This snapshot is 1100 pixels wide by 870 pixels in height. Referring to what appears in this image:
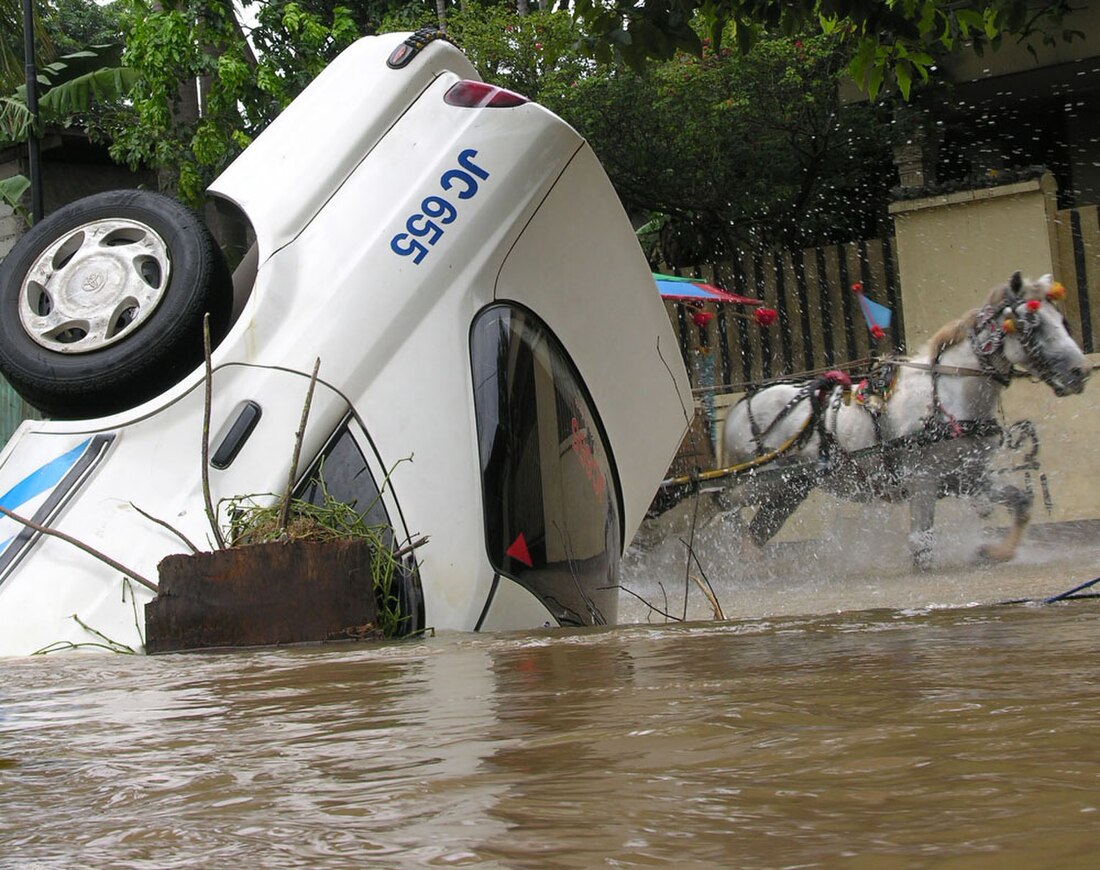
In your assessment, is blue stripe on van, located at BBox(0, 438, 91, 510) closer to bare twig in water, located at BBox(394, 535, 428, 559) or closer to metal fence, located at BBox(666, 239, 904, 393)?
bare twig in water, located at BBox(394, 535, 428, 559)

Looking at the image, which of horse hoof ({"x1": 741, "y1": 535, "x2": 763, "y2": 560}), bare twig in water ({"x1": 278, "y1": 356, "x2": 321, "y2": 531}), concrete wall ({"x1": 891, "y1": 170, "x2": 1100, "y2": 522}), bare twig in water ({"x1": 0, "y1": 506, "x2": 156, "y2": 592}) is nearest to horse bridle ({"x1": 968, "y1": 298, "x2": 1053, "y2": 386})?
horse hoof ({"x1": 741, "y1": 535, "x2": 763, "y2": 560})

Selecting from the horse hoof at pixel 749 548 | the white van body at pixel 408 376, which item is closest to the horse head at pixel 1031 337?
the horse hoof at pixel 749 548

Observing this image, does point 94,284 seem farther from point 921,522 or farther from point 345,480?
point 921,522

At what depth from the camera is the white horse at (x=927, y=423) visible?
9.34m

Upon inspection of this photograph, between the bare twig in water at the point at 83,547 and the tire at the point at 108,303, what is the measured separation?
1.34ft

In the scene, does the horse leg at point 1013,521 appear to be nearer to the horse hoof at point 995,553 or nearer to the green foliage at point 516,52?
the horse hoof at point 995,553

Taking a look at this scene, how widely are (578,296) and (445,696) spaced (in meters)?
2.35

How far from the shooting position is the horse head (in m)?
9.27

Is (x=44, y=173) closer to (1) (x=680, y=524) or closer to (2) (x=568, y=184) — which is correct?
(1) (x=680, y=524)

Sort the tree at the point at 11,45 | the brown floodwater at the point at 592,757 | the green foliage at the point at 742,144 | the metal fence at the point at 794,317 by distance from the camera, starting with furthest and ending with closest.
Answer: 1. the tree at the point at 11,45
2. the green foliage at the point at 742,144
3. the metal fence at the point at 794,317
4. the brown floodwater at the point at 592,757

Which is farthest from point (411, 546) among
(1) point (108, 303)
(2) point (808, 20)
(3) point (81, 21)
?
(3) point (81, 21)

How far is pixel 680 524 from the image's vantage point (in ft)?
32.6

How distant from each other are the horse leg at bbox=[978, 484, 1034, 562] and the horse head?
724 millimetres

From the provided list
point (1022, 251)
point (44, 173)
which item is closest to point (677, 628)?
point (1022, 251)
